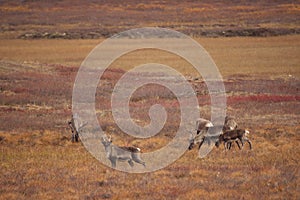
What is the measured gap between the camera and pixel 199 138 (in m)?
19.3

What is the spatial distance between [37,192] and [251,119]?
47.8 ft

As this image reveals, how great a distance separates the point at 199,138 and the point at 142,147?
87.6 inches

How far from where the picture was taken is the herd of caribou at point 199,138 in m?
16.4

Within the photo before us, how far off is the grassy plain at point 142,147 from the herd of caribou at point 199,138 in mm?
409

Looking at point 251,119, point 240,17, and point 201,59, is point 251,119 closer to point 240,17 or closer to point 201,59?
point 201,59

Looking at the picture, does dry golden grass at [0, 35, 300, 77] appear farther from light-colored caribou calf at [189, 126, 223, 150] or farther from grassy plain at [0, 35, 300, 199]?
light-colored caribou calf at [189, 126, 223, 150]

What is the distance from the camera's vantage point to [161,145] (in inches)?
805

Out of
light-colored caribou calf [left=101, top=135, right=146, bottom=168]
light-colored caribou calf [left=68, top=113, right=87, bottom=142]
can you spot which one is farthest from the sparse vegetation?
light-colored caribou calf [left=101, top=135, right=146, bottom=168]

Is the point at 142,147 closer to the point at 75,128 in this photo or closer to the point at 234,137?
the point at 75,128

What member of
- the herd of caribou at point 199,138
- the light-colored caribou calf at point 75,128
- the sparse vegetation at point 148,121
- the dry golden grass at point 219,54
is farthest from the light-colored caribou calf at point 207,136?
the dry golden grass at point 219,54

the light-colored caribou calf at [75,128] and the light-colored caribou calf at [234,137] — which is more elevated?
the light-colored caribou calf at [234,137]

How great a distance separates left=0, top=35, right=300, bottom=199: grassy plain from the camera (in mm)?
14133

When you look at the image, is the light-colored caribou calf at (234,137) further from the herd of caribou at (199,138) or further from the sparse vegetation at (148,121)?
the sparse vegetation at (148,121)

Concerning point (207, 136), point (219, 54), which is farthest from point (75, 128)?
point (219, 54)
